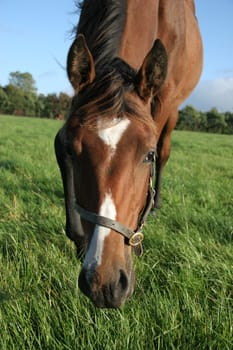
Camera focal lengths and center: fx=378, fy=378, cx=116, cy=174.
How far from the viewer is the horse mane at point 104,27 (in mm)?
2656

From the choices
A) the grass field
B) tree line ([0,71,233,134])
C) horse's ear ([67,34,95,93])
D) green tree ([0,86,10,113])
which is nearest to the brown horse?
horse's ear ([67,34,95,93])

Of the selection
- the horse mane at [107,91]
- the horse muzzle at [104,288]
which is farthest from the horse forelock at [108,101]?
the horse muzzle at [104,288]

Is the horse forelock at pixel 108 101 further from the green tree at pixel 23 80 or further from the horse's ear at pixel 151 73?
the green tree at pixel 23 80

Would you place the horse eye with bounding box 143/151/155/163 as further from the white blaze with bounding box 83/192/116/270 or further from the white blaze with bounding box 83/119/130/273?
the white blaze with bounding box 83/192/116/270

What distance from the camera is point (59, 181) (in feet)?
18.7

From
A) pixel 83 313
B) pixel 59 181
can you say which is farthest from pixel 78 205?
pixel 59 181

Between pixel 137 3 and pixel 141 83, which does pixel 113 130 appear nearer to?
pixel 141 83

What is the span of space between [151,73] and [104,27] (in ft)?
2.60

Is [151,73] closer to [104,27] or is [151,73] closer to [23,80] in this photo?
[104,27]

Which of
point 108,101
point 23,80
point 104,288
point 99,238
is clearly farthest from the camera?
point 23,80

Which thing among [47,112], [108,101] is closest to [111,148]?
[108,101]

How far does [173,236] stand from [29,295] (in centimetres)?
146

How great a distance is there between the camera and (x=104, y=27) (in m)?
2.90

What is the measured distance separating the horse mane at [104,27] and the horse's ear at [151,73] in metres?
0.32
